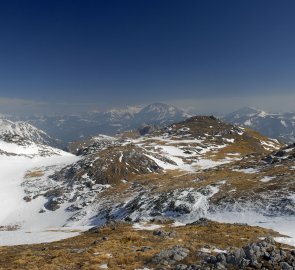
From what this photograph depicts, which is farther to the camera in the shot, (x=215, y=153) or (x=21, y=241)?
(x=215, y=153)

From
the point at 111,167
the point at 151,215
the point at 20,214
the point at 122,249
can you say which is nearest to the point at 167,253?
the point at 122,249

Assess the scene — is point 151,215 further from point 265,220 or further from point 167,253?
point 167,253

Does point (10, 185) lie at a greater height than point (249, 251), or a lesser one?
lesser

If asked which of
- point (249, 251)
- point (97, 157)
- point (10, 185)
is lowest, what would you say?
point (10, 185)

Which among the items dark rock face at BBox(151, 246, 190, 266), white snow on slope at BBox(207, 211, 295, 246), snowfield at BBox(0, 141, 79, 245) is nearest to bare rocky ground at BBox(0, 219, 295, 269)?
dark rock face at BBox(151, 246, 190, 266)

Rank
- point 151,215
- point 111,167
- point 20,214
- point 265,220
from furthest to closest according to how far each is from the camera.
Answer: point 111,167, point 20,214, point 151,215, point 265,220

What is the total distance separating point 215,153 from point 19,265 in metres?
167

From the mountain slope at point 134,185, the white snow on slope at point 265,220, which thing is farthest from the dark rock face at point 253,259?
the mountain slope at point 134,185

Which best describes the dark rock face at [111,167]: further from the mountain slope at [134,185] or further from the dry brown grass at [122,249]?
the dry brown grass at [122,249]

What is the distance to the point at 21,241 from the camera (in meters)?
47.6

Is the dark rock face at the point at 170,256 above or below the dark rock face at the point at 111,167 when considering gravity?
above

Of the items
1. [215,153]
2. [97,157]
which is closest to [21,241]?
[97,157]

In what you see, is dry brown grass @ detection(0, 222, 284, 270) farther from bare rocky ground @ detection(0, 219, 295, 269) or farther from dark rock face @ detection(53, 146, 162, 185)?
dark rock face @ detection(53, 146, 162, 185)

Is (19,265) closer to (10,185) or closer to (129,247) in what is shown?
(129,247)
